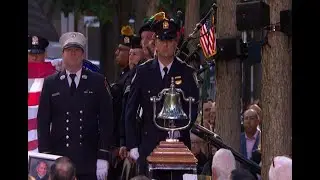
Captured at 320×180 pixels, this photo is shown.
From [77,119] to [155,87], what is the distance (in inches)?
27.5

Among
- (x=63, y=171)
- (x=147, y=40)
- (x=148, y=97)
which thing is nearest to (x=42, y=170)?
(x=63, y=171)

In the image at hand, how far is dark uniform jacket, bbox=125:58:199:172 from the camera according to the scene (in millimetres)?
8102

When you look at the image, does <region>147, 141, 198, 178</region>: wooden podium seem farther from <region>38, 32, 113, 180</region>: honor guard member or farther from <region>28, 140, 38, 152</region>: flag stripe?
<region>28, 140, 38, 152</region>: flag stripe

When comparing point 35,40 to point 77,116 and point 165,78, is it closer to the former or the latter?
point 77,116

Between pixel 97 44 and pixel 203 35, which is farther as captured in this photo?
pixel 97 44

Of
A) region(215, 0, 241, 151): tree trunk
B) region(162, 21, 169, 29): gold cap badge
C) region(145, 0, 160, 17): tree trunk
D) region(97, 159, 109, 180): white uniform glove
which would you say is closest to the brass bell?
region(162, 21, 169, 29): gold cap badge

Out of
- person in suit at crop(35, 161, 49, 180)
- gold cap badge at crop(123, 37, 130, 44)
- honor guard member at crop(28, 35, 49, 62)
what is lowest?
person in suit at crop(35, 161, 49, 180)

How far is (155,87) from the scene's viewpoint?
320 inches
